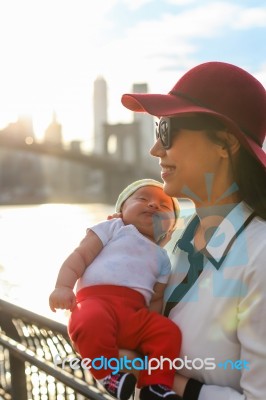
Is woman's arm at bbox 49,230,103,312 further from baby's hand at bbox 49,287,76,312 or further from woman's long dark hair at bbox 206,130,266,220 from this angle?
woman's long dark hair at bbox 206,130,266,220

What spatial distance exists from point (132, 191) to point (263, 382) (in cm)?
66

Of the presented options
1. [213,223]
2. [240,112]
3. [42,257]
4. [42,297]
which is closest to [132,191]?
[213,223]

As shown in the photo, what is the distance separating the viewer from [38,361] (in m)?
1.69

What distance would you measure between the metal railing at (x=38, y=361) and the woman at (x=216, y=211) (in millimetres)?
290

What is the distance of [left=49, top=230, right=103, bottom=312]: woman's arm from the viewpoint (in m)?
1.39

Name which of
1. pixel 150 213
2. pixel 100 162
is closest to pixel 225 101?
pixel 150 213

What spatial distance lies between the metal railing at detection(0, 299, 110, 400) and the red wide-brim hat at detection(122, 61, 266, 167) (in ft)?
2.02

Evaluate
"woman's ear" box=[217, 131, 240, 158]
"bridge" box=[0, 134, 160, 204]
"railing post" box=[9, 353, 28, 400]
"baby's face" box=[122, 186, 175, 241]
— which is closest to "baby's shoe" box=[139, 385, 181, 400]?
"baby's face" box=[122, 186, 175, 241]

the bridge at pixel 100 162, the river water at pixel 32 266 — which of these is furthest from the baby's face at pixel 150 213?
the bridge at pixel 100 162

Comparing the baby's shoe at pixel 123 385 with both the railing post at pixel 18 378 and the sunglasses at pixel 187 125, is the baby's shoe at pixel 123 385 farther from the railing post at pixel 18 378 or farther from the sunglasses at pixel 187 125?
the railing post at pixel 18 378

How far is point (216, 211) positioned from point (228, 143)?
0.52 ft

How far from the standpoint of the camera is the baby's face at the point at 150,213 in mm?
1560

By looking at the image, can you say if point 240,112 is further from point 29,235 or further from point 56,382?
point 29,235

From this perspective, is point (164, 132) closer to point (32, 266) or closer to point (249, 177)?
point (249, 177)
